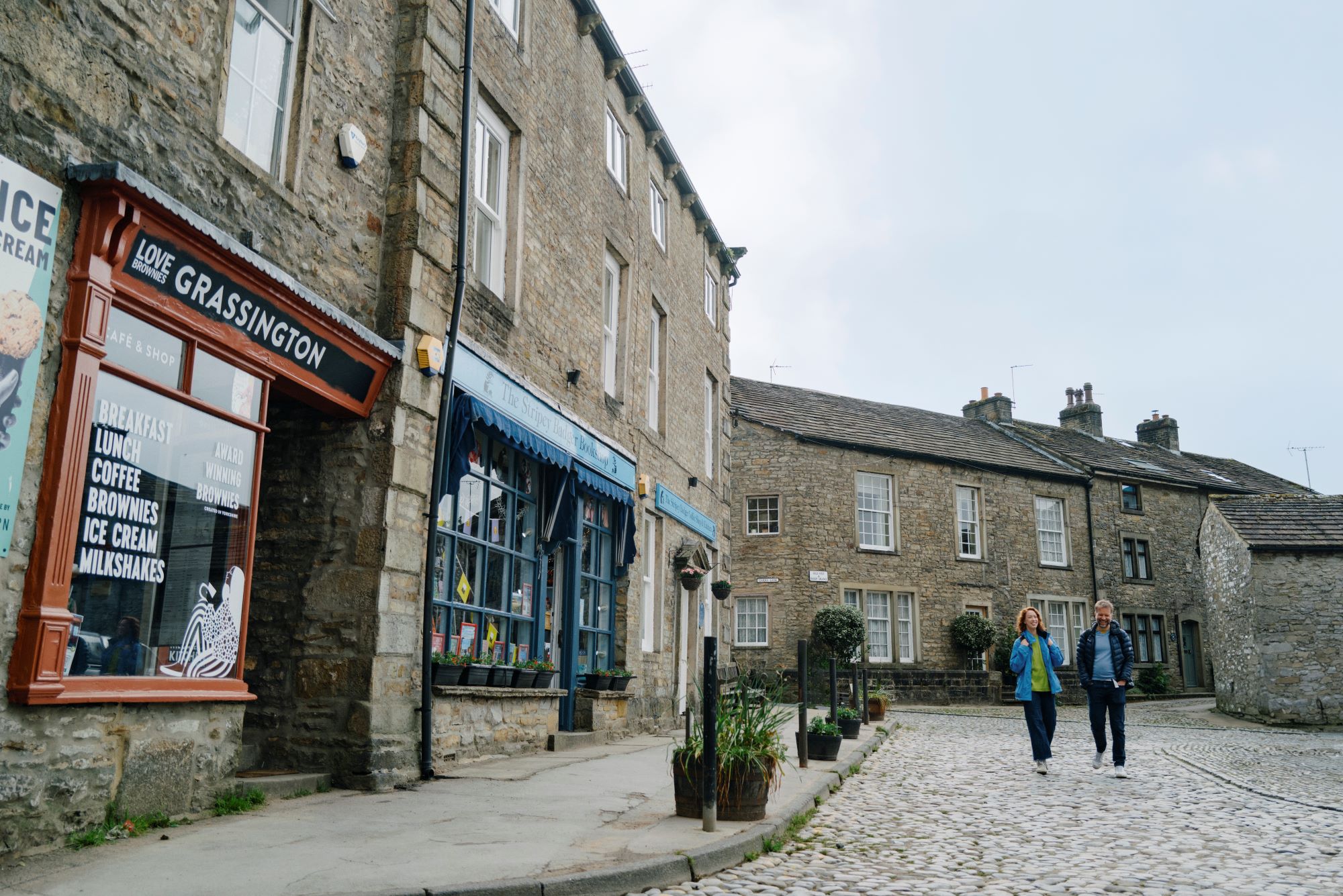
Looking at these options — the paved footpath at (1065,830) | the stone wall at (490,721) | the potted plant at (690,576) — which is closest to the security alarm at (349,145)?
the stone wall at (490,721)

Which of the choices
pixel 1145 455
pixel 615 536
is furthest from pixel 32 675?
pixel 1145 455

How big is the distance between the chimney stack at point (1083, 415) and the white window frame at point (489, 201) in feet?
101

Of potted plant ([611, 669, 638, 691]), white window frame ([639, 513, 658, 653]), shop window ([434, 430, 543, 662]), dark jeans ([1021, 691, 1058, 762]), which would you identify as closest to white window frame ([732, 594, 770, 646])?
white window frame ([639, 513, 658, 653])

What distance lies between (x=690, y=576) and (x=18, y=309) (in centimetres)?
1090

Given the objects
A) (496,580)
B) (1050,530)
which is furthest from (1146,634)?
(496,580)

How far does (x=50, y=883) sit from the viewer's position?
13.6 feet

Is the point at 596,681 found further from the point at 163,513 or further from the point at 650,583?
the point at 163,513

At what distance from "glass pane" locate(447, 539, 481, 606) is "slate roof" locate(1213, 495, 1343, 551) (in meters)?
16.6

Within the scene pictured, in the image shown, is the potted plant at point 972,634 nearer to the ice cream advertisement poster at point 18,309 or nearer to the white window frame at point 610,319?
the white window frame at point 610,319

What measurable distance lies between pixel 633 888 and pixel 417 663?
370 centimetres

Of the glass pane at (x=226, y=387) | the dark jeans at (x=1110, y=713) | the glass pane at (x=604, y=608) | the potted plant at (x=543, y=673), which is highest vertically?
the glass pane at (x=226, y=387)

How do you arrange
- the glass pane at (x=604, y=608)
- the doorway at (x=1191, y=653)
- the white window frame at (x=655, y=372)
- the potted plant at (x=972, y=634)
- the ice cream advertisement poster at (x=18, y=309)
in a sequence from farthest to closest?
1. the doorway at (x=1191, y=653)
2. the potted plant at (x=972, y=634)
3. the white window frame at (x=655, y=372)
4. the glass pane at (x=604, y=608)
5. the ice cream advertisement poster at (x=18, y=309)

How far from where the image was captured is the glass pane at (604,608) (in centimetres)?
1220

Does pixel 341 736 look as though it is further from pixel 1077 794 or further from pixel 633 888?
pixel 1077 794
